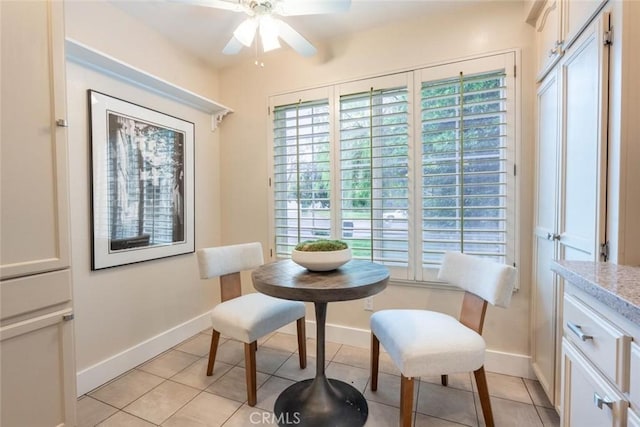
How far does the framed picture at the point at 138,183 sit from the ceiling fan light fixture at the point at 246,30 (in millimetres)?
967

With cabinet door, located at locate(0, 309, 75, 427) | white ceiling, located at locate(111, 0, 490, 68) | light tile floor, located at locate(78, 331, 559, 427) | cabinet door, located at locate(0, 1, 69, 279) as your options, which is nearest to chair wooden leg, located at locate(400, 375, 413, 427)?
light tile floor, located at locate(78, 331, 559, 427)

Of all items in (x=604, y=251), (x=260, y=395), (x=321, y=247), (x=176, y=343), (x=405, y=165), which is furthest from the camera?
(x=176, y=343)

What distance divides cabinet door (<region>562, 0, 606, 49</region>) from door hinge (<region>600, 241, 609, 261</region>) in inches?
35.5

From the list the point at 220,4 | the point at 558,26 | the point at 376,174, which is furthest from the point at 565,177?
the point at 220,4

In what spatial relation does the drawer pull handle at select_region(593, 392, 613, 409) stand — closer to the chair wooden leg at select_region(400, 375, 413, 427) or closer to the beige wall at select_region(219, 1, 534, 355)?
the chair wooden leg at select_region(400, 375, 413, 427)

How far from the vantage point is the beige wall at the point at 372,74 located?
1.93 metres

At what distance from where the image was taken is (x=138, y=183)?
2156 millimetres

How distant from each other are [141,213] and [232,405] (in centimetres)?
148

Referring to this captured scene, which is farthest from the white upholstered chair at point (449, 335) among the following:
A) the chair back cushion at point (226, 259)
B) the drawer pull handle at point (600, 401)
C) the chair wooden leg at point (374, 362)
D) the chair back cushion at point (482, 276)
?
the chair back cushion at point (226, 259)

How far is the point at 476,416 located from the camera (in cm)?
161

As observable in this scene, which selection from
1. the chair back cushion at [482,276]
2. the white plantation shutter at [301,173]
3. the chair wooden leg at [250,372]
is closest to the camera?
the chair back cushion at [482,276]
